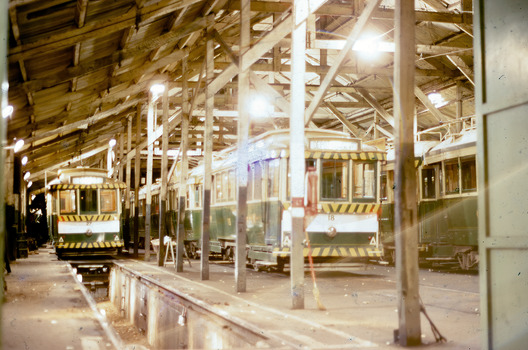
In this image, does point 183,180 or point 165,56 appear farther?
point 183,180

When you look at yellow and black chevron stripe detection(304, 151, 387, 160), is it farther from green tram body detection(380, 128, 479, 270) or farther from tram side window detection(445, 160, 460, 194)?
tram side window detection(445, 160, 460, 194)

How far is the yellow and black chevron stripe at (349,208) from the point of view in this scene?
1496cm

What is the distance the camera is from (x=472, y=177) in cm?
1630

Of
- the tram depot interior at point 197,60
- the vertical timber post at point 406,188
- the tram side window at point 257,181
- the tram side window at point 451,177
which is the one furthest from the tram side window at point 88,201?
the vertical timber post at point 406,188

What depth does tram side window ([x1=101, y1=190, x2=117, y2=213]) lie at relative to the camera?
24156mm

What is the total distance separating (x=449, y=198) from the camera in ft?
56.6

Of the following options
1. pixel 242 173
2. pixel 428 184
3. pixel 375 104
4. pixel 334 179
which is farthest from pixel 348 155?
pixel 375 104

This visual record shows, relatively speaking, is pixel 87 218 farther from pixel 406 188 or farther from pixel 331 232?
pixel 406 188

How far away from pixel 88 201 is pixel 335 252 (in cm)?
1231

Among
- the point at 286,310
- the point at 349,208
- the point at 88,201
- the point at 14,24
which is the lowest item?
the point at 286,310

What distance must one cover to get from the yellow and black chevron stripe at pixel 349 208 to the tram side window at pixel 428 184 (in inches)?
140

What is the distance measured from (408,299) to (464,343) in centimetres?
82

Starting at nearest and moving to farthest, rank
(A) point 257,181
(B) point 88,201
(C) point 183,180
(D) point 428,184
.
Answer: (A) point 257,181, (C) point 183,180, (D) point 428,184, (B) point 88,201

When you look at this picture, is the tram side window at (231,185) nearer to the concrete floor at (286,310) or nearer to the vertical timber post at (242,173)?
the concrete floor at (286,310)
